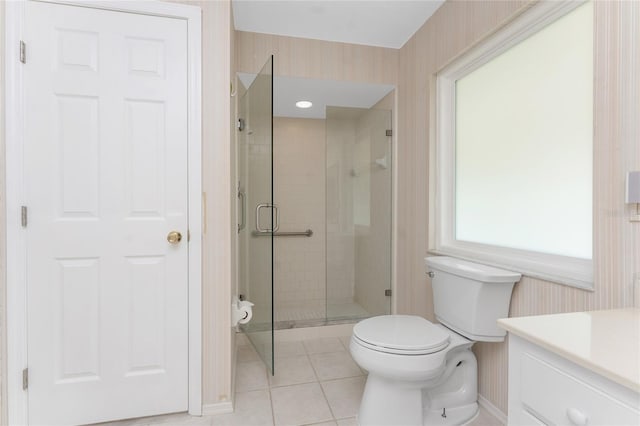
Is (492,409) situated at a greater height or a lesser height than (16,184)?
lesser

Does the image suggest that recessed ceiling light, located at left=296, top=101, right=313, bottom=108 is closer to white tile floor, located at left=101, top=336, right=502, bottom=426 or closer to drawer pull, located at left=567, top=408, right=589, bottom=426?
white tile floor, located at left=101, top=336, right=502, bottom=426

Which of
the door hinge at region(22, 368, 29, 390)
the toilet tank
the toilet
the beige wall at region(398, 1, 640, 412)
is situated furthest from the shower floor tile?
the door hinge at region(22, 368, 29, 390)

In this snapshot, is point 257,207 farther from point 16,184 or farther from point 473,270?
point 473,270

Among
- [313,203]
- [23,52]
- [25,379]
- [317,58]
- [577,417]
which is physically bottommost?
[25,379]

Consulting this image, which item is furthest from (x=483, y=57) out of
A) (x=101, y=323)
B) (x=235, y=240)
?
(x=101, y=323)

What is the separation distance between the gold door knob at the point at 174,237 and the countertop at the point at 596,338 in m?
1.45

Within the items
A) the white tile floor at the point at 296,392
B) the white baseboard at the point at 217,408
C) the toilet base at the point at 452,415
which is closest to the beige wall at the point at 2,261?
the white tile floor at the point at 296,392

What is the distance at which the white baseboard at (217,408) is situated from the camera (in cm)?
169

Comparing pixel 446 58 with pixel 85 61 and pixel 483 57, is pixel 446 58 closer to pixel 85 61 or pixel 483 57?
pixel 483 57

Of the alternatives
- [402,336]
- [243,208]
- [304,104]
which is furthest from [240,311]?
[304,104]

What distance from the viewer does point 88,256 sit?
1.57m

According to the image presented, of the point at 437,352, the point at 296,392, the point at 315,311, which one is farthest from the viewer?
the point at 315,311

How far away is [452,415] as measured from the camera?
1.65 m

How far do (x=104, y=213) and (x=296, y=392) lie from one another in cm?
145
